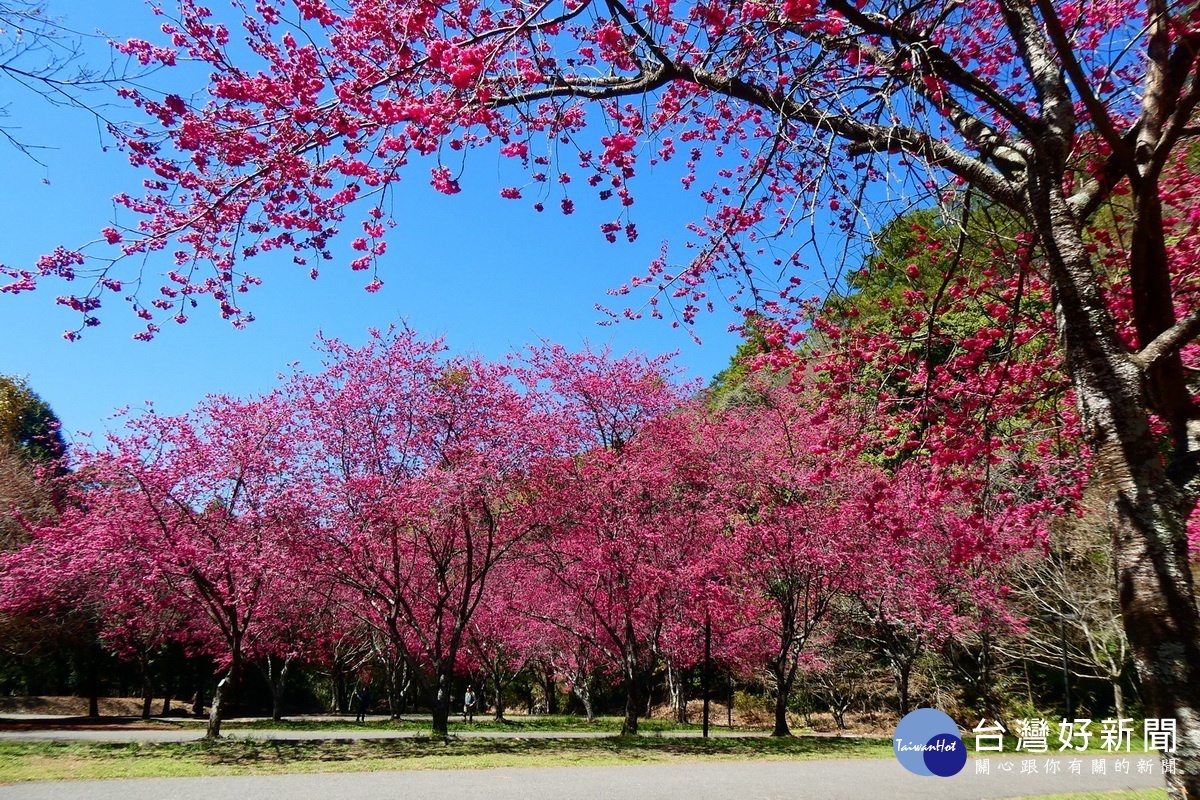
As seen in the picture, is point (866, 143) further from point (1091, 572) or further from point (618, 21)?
point (1091, 572)

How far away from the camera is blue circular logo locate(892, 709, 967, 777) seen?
5551mm

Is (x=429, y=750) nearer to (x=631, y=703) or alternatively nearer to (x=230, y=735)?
(x=631, y=703)

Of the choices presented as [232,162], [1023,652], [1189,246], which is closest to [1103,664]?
[1023,652]

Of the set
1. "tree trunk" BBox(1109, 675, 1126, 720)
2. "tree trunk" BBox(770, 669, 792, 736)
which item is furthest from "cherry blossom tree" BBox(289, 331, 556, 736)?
"tree trunk" BBox(1109, 675, 1126, 720)

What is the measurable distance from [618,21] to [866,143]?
76.9 inches

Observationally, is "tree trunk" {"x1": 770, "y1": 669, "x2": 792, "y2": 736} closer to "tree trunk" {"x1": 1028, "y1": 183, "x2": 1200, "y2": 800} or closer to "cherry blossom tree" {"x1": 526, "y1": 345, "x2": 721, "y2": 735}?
"cherry blossom tree" {"x1": 526, "y1": 345, "x2": 721, "y2": 735}

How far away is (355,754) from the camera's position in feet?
32.1

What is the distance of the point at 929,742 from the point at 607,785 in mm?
3249

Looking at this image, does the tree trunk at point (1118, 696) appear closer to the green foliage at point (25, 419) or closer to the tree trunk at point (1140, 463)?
the tree trunk at point (1140, 463)

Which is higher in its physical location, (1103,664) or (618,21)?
(618,21)

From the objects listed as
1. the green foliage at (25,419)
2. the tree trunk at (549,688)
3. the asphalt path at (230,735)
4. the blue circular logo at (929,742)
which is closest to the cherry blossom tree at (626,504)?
the asphalt path at (230,735)

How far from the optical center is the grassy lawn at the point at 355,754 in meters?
8.18

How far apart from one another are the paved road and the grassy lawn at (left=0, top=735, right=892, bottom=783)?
0.71 metres

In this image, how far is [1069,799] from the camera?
6.35 meters
